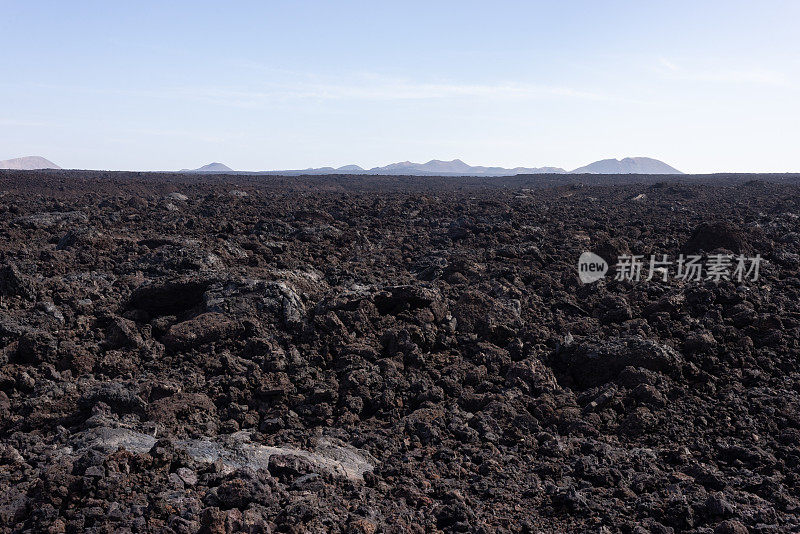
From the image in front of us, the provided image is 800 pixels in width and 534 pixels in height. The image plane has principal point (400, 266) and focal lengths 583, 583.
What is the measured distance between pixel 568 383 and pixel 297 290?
11.0ft

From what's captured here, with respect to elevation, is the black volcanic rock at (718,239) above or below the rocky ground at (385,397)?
above

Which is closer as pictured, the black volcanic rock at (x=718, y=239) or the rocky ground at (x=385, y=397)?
the rocky ground at (x=385, y=397)

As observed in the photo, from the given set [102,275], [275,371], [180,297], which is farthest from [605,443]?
[102,275]

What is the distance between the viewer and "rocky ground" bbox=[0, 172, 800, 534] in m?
3.48

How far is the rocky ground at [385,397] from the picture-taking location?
11.4 ft

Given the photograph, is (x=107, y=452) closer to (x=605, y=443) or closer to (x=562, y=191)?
(x=605, y=443)

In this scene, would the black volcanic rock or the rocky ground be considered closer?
the rocky ground

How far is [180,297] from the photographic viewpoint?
274 inches

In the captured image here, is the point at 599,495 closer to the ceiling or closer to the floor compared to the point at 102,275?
closer to the floor

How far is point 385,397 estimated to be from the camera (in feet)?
17.0

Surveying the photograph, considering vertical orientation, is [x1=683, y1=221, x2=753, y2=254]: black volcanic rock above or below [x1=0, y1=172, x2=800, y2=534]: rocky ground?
above

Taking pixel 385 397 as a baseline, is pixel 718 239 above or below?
above

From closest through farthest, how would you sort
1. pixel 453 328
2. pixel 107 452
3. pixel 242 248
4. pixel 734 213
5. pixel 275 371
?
pixel 107 452 < pixel 275 371 < pixel 453 328 < pixel 242 248 < pixel 734 213

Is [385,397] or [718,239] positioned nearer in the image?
[385,397]
